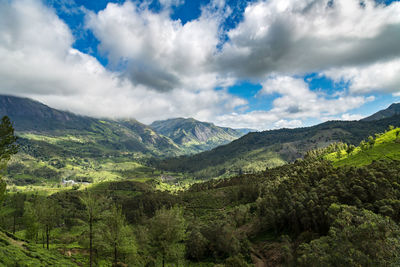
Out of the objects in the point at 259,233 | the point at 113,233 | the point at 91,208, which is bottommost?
the point at 259,233

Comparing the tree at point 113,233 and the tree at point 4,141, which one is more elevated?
the tree at point 4,141

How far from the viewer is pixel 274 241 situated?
75.3m

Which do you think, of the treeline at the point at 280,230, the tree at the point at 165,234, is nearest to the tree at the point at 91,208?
the treeline at the point at 280,230

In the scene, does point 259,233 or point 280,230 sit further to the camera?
point 259,233

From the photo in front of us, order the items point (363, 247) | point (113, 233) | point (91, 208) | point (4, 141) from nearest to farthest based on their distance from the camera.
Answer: point (363, 247) → point (4, 141) → point (113, 233) → point (91, 208)

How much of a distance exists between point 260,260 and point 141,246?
42.0 metres

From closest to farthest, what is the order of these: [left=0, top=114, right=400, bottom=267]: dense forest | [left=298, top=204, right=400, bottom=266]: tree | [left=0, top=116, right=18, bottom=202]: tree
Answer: [left=298, top=204, right=400, bottom=266]: tree → [left=0, top=114, right=400, bottom=267]: dense forest → [left=0, top=116, right=18, bottom=202]: tree

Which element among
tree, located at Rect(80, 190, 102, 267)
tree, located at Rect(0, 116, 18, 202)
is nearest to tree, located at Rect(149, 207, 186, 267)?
tree, located at Rect(80, 190, 102, 267)

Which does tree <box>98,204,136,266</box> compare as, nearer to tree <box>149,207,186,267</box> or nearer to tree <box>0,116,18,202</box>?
tree <box>149,207,186,267</box>

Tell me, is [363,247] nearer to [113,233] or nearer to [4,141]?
[113,233]

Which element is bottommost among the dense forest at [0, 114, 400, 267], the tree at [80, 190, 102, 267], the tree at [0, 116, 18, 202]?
the dense forest at [0, 114, 400, 267]

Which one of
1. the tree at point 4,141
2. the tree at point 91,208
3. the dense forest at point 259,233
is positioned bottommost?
the dense forest at point 259,233

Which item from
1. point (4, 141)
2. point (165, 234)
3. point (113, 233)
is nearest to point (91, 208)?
point (113, 233)

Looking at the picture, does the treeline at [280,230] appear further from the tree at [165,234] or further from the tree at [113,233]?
the tree at [165,234]
